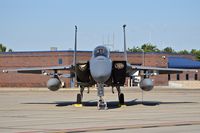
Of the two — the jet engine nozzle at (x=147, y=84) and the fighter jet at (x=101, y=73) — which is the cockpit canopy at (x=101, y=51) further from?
the jet engine nozzle at (x=147, y=84)

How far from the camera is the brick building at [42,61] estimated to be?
3027 inches

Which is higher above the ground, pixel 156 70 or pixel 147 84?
pixel 156 70

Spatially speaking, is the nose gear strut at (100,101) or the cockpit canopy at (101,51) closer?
the nose gear strut at (100,101)

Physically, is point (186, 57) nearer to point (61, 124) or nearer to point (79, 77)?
point (79, 77)

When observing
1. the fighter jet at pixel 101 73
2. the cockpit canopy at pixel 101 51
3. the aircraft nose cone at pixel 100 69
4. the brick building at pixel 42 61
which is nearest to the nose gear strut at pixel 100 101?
the fighter jet at pixel 101 73

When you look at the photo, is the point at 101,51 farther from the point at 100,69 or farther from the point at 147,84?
the point at 147,84

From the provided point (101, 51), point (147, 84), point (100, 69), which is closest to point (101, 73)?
point (100, 69)

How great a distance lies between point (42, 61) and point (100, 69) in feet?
176

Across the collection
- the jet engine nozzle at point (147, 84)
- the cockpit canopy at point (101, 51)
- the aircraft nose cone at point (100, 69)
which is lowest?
the jet engine nozzle at point (147, 84)

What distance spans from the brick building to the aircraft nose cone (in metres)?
50.5

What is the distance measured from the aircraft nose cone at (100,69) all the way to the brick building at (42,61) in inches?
1990

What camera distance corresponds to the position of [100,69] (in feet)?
82.3

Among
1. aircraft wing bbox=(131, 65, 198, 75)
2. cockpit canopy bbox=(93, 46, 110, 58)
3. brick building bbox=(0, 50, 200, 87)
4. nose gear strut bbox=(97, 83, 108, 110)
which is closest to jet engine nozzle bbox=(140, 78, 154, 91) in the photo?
aircraft wing bbox=(131, 65, 198, 75)

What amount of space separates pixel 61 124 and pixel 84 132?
261 centimetres
